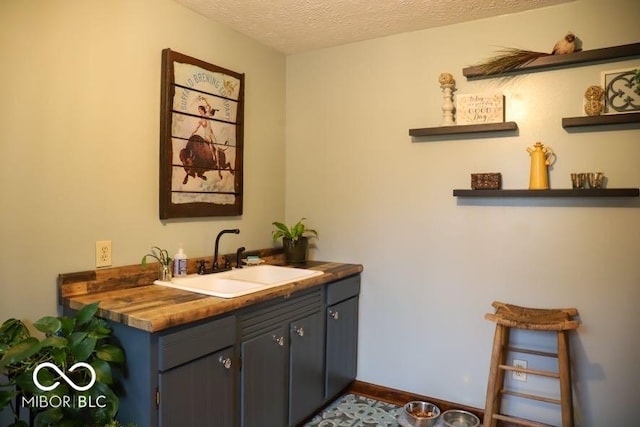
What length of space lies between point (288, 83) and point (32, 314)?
7.16 feet

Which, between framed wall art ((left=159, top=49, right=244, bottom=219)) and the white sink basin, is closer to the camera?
the white sink basin

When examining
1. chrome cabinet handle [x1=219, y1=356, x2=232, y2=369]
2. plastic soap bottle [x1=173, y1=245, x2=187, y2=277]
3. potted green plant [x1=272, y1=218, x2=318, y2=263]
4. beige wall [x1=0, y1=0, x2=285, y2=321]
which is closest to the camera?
beige wall [x1=0, y1=0, x2=285, y2=321]

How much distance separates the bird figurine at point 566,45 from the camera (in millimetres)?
2135

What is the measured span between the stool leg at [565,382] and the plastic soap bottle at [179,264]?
1929mm

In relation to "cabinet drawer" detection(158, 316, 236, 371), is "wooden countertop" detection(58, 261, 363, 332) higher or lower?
higher

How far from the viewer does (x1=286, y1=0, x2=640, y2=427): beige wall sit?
2.12 metres

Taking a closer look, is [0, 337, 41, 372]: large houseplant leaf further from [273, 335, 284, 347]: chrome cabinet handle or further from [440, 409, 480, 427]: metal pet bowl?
[440, 409, 480, 427]: metal pet bowl

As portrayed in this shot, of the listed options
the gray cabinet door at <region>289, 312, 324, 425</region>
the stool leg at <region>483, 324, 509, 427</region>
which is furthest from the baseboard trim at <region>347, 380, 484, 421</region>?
the gray cabinet door at <region>289, 312, 324, 425</region>

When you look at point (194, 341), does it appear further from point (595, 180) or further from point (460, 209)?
point (595, 180)

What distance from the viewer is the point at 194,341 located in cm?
160

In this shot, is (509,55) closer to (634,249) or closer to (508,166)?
(508,166)

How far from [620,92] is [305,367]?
Result: 2164 mm

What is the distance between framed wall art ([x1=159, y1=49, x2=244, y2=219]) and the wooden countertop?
0.38m

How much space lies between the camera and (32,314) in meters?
1.67
